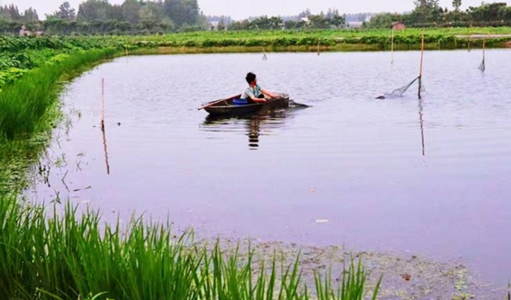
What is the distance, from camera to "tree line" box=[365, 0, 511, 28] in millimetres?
74250

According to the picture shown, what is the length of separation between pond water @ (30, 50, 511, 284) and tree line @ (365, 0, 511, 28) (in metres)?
59.5

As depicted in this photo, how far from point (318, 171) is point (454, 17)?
74444mm

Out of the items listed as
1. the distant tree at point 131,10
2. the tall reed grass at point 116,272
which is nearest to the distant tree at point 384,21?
the distant tree at point 131,10

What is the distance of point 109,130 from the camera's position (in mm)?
13734

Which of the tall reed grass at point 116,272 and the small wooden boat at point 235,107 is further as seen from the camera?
the small wooden boat at point 235,107

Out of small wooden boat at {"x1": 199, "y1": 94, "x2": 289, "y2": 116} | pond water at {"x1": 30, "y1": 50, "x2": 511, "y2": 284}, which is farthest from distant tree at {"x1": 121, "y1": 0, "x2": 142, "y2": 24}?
small wooden boat at {"x1": 199, "y1": 94, "x2": 289, "y2": 116}

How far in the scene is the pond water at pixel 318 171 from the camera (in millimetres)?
6406

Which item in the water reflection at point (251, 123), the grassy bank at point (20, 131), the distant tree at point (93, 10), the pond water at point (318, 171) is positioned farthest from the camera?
the distant tree at point (93, 10)

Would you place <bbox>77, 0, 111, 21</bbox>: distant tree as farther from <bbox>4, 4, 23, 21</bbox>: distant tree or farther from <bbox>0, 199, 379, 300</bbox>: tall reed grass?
<bbox>0, 199, 379, 300</bbox>: tall reed grass

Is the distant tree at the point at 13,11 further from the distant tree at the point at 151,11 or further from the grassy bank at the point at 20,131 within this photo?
the grassy bank at the point at 20,131

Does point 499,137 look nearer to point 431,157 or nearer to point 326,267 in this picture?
point 431,157

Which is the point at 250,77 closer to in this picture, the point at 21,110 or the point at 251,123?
the point at 251,123

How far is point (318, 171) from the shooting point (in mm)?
8992

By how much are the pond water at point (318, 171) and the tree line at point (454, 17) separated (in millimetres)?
59470
